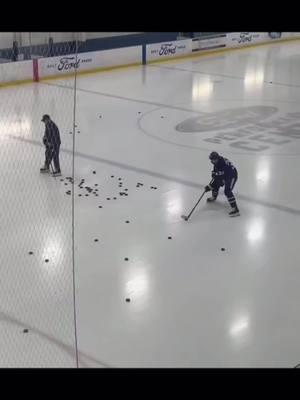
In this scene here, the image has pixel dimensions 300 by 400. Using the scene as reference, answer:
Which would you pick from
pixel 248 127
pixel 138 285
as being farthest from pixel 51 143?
pixel 248 127

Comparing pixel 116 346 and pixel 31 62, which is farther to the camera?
pixel 31 62

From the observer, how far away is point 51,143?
1055 cm

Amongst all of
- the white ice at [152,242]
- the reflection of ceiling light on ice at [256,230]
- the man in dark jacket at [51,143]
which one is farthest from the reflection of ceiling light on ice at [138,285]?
the man in dark jacket at [51,143]

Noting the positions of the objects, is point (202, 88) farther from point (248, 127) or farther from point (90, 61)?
point (248, 127)

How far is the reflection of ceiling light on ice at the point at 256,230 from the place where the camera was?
27.1 ft

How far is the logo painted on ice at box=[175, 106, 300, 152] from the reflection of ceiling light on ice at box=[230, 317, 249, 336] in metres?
6.59

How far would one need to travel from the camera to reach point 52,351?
220 inches

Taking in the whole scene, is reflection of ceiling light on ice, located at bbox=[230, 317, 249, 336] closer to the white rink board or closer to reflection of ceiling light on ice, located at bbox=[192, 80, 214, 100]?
reflection of ceiling light on ice, located at bbox=[192, 80, 214, 100]

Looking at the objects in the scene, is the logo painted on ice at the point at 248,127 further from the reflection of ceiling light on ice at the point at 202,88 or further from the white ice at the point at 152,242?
the reflection of ceiling light on ice at the point at 202,88

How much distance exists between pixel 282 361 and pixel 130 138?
27.4 feet

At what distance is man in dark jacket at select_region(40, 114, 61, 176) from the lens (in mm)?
10430

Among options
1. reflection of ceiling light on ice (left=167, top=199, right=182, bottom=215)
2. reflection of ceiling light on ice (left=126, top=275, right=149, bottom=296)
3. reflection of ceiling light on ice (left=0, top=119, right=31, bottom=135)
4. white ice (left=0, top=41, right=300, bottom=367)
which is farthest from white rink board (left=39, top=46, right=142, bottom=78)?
reflection of ceiling light on ice (left=126, top=275, right=149, bottom=296)
